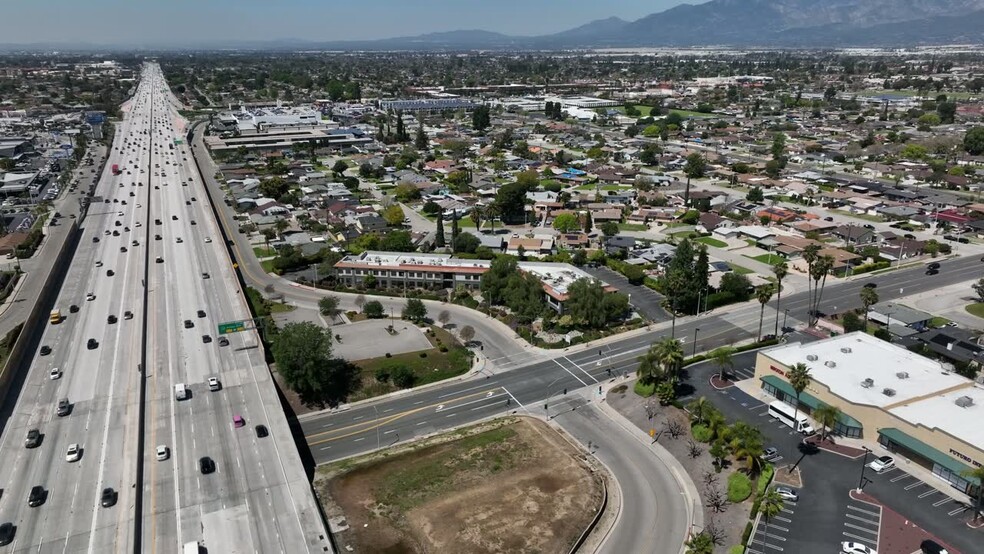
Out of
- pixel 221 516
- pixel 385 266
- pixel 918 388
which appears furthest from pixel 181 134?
pixel 918 388

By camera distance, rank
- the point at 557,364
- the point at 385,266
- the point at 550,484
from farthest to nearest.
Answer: the point at 385,266 < the point at 557,364 < the point at 550,484

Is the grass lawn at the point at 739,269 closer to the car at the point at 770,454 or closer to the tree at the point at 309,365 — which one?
the car at the point at 770,454

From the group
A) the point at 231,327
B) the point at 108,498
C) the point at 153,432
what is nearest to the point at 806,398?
the point at 153,432

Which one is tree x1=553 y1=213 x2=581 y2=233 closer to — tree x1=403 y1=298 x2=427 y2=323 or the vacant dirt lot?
tree x1=403 y1=298 x2=427 y2=323

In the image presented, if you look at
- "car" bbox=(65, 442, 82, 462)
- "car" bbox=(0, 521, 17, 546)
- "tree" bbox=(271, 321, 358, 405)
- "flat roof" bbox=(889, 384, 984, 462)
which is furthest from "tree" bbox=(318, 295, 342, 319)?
"flat roof" bbox=(889, 384, 984, 462)

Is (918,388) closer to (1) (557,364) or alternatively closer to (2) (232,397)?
(1) (557,364)

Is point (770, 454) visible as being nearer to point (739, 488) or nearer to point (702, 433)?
point (702, 433)
